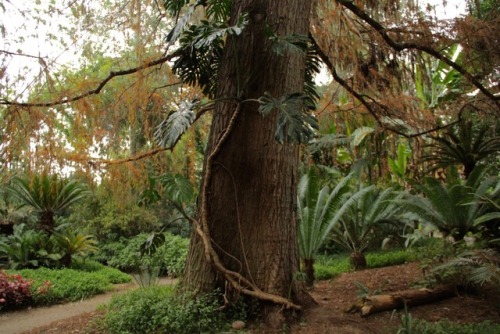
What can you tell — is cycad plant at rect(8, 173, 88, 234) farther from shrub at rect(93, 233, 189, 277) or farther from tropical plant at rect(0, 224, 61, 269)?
shrub at rect(93, 233, 189, 277)

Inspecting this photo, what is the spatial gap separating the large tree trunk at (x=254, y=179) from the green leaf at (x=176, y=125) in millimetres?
326

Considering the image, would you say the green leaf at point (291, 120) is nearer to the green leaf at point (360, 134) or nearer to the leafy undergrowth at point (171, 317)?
the leafy undergrowth at point (171, 317)

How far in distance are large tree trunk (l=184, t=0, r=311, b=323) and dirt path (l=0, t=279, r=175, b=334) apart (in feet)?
8.03

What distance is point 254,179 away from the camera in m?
3.72

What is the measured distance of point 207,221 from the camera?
375 centimetres

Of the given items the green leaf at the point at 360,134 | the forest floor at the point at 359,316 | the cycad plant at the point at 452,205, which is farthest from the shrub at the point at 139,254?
the cycad plant at the point at 452,205

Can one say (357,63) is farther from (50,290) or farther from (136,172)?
(50,290)

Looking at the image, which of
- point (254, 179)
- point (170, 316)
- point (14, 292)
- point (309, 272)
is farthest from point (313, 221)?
point (14, 292)

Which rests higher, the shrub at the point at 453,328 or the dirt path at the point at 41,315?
the shrub at the point at 453,328

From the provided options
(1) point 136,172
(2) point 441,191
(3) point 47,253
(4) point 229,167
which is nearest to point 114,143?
(1) point 136,172

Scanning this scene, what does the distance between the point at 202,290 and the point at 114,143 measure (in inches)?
89.7

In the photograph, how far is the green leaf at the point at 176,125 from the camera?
348 centimetres

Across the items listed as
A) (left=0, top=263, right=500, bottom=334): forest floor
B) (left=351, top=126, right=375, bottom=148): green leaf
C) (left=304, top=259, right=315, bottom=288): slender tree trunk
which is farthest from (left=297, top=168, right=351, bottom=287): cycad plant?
(left=351, top=126, right=375, bottom=148): green leaf

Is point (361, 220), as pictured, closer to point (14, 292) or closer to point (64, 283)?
point (64, 283)
